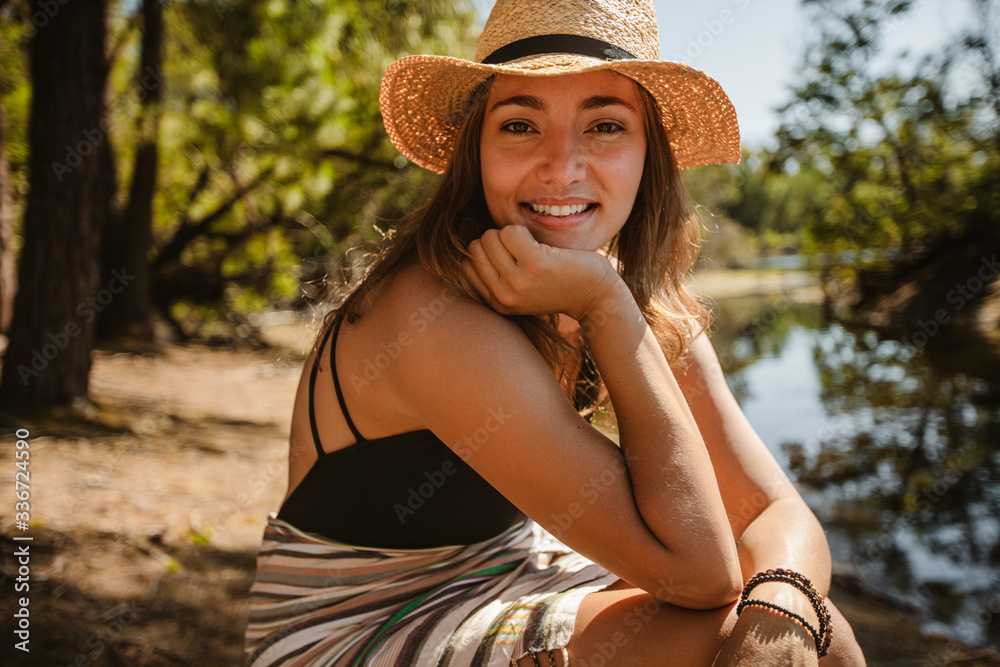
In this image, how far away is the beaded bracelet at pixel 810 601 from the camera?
121 centimetres

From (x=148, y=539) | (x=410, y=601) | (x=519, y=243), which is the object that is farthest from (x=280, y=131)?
(x=410, y=601)

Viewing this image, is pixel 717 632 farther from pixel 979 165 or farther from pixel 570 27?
pixel 979 165

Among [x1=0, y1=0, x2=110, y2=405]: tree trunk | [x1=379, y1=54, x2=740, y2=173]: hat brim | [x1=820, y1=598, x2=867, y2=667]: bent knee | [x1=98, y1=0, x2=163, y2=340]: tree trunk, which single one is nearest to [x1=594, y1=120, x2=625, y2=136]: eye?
[x1=379, y1=54, x2=740, y2=173]: hat brim

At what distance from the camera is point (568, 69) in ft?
4.58

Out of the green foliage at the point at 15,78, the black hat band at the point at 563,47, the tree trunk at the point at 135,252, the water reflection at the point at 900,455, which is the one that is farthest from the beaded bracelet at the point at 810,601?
the tree trunk at the point at 135,252

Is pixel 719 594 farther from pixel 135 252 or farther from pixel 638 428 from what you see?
pixel 135 252

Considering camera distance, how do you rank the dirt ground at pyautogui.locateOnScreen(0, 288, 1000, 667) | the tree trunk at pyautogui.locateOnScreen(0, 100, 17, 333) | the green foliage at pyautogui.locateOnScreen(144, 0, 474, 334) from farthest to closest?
the green foliage at pyautogui.locateOnScreen(144, 0, 474, 334) < the tree trunk at pyautogui.locateOnScreen(0, 100, 17, 333) < the dirt ground at pyautogui.locateOnScreen(0, 288, 1000, 667)

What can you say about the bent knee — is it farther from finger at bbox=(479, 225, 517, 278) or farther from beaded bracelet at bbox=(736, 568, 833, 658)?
finger at bbox=(479, 225, 517, 278)

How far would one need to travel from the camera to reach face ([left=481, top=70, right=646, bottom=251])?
1494 mm

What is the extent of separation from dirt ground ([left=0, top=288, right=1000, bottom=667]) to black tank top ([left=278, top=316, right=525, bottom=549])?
108cm

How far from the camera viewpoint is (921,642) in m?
2.76

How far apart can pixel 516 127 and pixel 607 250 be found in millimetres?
625

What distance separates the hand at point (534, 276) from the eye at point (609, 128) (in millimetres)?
331

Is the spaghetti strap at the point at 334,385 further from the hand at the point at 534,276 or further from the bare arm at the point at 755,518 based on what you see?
the bare arm at the point at 755,518
